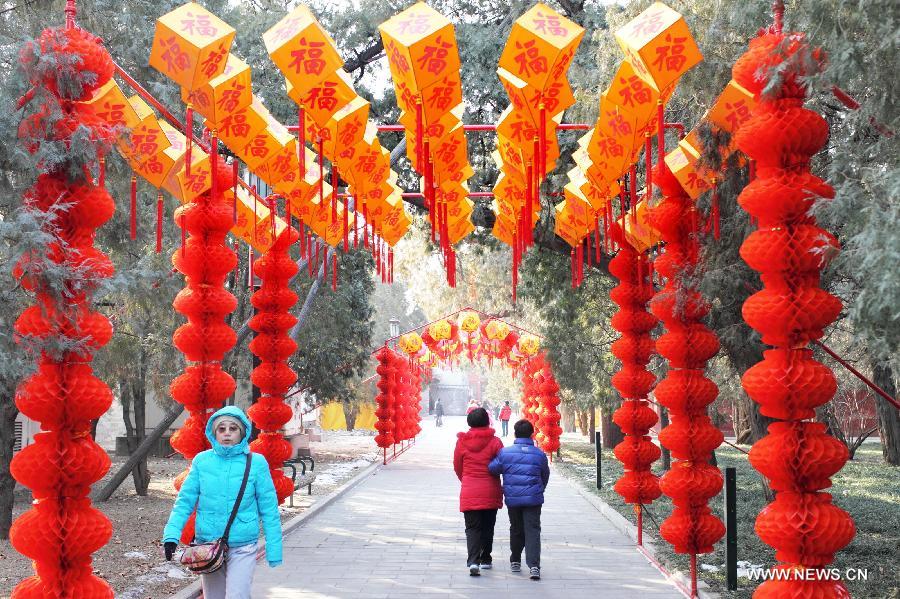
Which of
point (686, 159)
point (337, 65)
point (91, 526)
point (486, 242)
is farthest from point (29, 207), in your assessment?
point (486, 242)

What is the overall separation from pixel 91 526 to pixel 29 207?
6.65 ft

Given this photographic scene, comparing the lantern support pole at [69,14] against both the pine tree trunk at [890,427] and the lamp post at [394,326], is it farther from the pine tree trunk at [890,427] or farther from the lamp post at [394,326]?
the lamp post at [394,326]

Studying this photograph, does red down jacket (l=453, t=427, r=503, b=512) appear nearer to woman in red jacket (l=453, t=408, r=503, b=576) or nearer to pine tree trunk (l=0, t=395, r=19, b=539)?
woman in red jacket (l=453, t=408, r=503, b=576)

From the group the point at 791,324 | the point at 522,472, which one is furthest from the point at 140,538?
the point at 791,324

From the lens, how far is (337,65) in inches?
271

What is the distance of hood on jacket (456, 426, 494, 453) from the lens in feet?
30.7

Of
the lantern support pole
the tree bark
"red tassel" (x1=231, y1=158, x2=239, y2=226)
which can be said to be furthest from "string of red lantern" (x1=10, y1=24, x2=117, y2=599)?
the tree bark

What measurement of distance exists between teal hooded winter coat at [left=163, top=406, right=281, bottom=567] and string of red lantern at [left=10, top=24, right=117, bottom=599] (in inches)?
29.2

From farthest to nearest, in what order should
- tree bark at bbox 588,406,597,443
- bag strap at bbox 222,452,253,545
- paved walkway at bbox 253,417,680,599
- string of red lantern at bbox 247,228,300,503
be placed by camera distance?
1. tree bark at bbox 588,406,597,443
2. string of red lantern at bbox 247,228,300,503
3. paved walkway at bbox 253,417,680,599
4. bag strap at bbox 222,452,253,545

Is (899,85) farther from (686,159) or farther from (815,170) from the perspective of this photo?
(686,159)

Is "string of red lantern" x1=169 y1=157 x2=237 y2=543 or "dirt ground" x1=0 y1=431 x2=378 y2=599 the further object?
"dirt ground" x1=0 y1=431 x2=378 y2=599

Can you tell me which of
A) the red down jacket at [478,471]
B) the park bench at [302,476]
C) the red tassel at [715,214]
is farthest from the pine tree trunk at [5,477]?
the red tassel at [715,214]

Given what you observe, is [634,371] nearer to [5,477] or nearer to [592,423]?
[5,477]

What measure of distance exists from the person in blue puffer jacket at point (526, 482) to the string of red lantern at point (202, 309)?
2.92 metres
